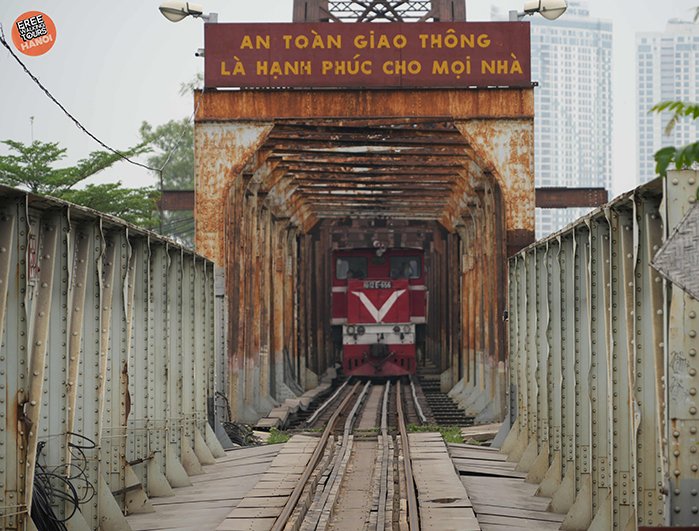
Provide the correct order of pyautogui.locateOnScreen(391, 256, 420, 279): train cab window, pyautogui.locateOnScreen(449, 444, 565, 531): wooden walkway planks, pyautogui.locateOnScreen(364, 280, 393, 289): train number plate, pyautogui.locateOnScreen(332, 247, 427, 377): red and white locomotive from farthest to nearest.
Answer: pyautogui.locateOnScreen(391, 256, 420, 279): train cab window
pyautogui.locateOnScreen(364, 280, 393, 289): train number plate
pyautogui.locateOnScreen(332, 247, 427, 377): red and white locomotive
pyautogui.locateOnScreen(449, 444, 565, 531): wooden walkway planks

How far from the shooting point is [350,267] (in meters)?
25.8

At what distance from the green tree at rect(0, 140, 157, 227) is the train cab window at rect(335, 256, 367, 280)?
25.4 feet

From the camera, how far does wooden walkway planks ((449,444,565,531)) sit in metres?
7.43

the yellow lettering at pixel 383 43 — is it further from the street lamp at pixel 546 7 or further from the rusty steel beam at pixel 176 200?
the rusty steel beam at pixel 176 200

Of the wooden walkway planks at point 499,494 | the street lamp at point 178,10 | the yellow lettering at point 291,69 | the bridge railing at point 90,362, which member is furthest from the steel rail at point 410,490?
the street lamp at point 178,10

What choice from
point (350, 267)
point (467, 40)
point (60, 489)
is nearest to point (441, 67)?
point (467, 40)

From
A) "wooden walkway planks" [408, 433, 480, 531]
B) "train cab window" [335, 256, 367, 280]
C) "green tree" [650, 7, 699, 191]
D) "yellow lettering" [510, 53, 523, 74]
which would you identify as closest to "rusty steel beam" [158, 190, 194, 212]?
"train cab window" [335, 256, 367, 280]

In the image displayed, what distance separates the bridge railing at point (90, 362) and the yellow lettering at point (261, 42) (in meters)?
5.01

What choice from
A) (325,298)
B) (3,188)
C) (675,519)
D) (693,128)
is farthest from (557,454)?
(693,128)

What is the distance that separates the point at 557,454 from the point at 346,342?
52.4 feet

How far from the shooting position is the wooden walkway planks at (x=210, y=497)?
746cm

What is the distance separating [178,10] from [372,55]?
10.5 ft

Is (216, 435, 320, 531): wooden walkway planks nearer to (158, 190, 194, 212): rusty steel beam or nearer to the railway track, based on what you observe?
the railway track

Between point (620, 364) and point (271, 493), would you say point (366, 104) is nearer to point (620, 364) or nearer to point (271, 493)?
point (271, 493)
